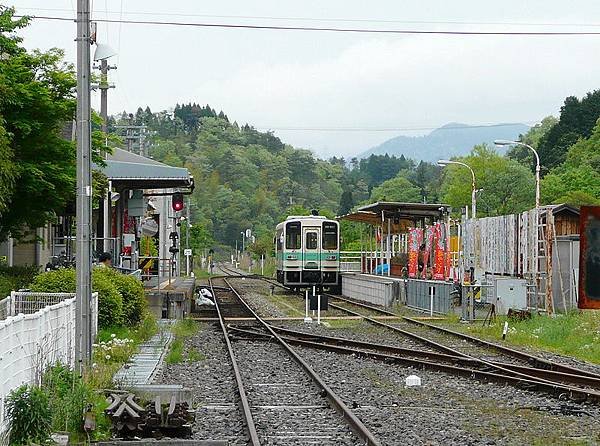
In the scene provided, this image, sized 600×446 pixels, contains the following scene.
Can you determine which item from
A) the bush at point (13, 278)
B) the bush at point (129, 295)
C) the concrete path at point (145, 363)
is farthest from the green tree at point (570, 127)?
the concrete path at point (145, 363)

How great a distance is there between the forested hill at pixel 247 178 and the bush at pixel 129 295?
84.6 m

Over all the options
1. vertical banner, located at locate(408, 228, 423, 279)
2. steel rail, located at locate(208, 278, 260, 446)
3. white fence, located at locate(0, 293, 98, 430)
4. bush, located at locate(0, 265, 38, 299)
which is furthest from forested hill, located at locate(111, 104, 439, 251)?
white fence, located at locate(0, 293, 98, 430)

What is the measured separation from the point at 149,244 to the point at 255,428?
41.1 metres

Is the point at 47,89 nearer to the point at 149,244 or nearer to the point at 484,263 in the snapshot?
the point at 484,263

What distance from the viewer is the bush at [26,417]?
328 inches

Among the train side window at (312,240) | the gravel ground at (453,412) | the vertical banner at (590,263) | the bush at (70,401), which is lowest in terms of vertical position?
the gravel ground at (453,412)

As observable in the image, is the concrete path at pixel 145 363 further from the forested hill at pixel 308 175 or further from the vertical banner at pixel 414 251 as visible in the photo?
the forested hill at pixel 308 175

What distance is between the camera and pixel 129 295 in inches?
835

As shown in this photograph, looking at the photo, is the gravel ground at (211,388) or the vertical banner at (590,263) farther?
the gravel ground at (211,388)

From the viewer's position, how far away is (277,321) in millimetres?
27234

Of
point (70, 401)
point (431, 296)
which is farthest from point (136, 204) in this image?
point (70, 401)

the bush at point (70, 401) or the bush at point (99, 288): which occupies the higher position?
the bush at point (99, 288)

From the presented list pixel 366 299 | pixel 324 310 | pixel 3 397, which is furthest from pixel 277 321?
pixel 3 397

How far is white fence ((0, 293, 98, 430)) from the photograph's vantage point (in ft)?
27.2
